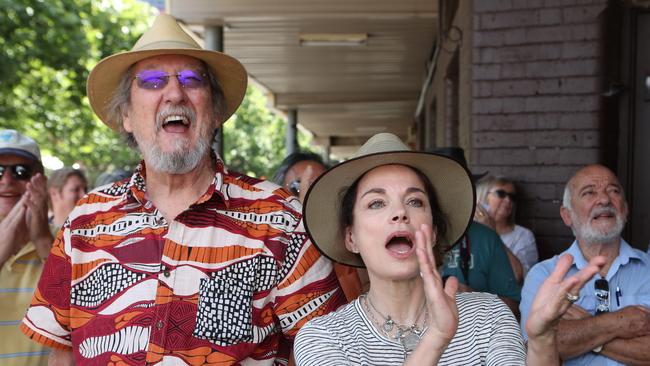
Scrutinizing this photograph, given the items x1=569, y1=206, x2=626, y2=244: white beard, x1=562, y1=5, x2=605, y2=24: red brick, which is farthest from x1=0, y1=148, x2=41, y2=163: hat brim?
x1=562, y1=5, x2=605, y2=24: red brick

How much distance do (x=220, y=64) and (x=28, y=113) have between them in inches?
512

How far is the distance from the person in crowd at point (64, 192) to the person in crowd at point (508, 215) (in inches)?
127

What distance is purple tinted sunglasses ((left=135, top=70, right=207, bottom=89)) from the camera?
306cm

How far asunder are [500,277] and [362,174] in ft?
6.51

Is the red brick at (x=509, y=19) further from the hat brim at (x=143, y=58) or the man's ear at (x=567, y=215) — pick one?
the hat brim at (x=143, y=58)

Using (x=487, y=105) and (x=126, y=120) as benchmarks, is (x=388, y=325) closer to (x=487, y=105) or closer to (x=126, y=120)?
(x=126, y=120)

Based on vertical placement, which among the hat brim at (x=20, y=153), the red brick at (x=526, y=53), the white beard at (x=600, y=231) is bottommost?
Result: the white beard at (x=600, y=231)

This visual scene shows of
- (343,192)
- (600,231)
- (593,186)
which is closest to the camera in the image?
(343,192)

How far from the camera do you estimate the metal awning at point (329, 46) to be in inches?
373

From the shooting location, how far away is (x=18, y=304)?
3.73 meters

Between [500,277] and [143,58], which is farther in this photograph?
[500,277]

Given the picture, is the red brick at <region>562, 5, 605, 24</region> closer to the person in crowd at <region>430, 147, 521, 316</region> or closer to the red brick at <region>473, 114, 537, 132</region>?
the red brick at <region>473, 114, 537, 132</region>

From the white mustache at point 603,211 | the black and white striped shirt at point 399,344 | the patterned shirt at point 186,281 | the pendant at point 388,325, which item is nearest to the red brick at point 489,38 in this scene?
the white mustache at point 603,211

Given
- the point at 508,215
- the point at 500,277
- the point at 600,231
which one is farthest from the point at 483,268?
the point at 508,215
